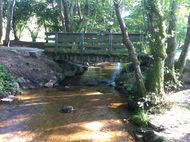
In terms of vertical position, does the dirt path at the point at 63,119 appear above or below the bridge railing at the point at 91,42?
below

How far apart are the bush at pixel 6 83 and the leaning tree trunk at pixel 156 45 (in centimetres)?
625

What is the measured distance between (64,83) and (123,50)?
12.9ft

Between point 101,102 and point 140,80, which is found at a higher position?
point 140,80

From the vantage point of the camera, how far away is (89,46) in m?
20.7

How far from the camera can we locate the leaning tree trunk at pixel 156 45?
12960 mm

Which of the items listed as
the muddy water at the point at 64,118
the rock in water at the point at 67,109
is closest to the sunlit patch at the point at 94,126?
the muddy water at the point at 64,118

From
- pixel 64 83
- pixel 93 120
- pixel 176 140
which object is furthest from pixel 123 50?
pixel 176 140

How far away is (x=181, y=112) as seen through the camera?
11578mm

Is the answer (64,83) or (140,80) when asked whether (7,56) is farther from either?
(140,80)

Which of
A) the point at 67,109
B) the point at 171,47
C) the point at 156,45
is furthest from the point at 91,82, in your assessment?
the point at 156,45

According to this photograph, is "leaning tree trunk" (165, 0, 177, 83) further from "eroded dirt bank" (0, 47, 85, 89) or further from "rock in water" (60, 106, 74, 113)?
"eroded dirt bank" (0, 47, 85, 89)

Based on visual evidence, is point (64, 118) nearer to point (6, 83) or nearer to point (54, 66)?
point (6, 83)

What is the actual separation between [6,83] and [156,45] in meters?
7.11

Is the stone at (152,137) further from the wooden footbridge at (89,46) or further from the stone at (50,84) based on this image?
A: the wooden footbridge at (89,46)
